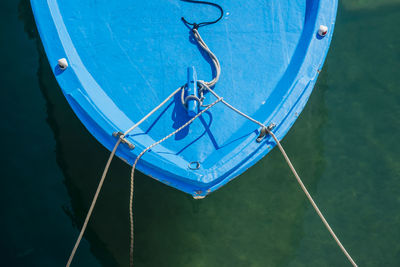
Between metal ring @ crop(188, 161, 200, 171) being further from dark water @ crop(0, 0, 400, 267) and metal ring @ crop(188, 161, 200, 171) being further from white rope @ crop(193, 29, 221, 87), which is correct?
dark water @ crop(0, 0, 400, 267)

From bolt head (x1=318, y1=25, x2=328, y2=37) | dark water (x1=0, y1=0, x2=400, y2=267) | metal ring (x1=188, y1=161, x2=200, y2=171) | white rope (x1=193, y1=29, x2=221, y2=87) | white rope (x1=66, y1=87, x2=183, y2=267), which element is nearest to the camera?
white rope (x1=66, y1=87, x2=183, y2=267)

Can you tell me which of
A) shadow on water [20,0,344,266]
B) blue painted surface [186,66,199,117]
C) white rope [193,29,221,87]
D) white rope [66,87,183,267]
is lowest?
shadow on water [20,0,344,266]

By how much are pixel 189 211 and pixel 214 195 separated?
0.29 metres

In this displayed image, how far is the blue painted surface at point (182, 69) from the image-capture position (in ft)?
11.5

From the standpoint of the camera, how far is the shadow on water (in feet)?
14.1

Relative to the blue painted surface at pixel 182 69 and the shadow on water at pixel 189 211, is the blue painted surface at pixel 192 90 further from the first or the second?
the shadow on water at pixel 189 211

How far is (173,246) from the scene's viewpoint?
430 cm

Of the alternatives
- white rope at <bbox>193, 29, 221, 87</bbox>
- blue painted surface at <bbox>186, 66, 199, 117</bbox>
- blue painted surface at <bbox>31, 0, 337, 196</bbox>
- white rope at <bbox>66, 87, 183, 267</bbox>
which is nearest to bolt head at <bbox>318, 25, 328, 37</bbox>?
blue painted surface at <bbox>31, 0, 337, 196</bbox>

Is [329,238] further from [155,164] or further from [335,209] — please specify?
[155,164]

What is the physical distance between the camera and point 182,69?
12.5 feet

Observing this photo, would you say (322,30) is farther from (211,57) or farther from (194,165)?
(194,165)

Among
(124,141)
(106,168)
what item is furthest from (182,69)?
(106,168)

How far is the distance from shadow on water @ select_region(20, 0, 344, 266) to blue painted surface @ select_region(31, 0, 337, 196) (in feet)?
3.33

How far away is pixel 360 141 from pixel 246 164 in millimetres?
1808
